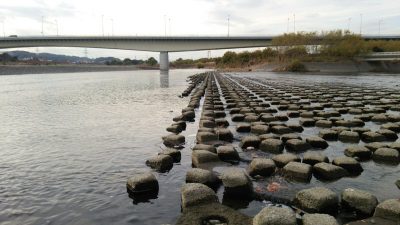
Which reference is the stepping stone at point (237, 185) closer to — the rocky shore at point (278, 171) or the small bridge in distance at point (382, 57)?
the rocky shore at point (278, 171)

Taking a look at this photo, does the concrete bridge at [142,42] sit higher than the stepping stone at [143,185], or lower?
higher

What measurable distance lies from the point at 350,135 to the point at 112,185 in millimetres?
6792

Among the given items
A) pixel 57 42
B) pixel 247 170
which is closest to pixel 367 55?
pixel 57 42

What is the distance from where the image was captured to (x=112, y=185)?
7.41 meters

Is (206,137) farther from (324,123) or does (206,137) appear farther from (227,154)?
(324,123)

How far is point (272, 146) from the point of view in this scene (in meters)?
9.32

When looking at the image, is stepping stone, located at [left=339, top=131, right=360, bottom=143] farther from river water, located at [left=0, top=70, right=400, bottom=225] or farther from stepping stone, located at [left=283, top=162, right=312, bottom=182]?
stepping stone, located at [left=283, top=162, right=312, bottom=182]

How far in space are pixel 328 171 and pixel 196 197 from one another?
2863mm

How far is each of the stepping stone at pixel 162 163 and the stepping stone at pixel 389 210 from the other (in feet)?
14.5

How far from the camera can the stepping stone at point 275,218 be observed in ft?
15.6

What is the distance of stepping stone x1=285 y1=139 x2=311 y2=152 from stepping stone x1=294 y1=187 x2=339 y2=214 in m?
3.53

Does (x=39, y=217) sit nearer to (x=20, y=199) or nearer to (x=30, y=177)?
(x=20, y=199)

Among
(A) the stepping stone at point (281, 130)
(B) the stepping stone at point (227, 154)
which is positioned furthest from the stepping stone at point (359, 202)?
(A) the stepping stone at point (281, 130)

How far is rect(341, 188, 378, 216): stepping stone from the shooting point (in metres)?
5.57
